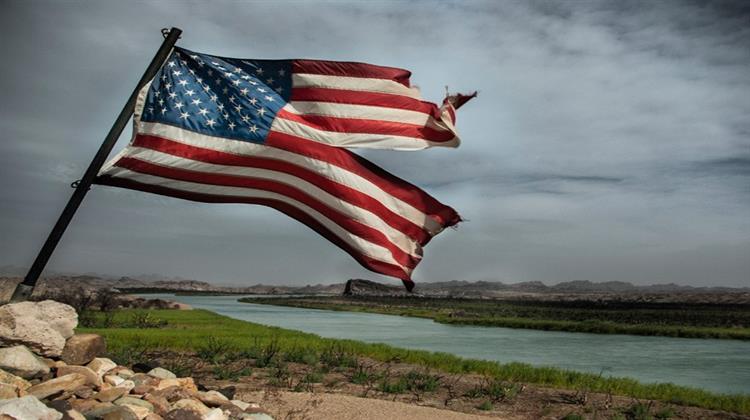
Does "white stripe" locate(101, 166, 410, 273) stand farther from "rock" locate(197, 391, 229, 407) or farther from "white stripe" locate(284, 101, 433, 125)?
"rock" locate(197, 391, 229, 407)

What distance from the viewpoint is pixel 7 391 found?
5.77m

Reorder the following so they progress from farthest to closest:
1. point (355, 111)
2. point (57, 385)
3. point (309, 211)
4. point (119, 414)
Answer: point (355, 111) < point (309, 211) < point (57, 385) < point (119, 414)

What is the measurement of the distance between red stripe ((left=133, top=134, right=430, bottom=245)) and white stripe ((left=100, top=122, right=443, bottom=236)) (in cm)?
4

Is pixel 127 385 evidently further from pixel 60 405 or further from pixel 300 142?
pixel 300 142

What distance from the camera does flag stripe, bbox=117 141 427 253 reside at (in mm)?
6492

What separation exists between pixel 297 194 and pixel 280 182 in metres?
0.24

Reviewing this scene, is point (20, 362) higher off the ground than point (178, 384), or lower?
higher

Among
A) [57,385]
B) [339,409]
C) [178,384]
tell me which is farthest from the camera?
[339,409]

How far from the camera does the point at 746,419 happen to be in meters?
11.9

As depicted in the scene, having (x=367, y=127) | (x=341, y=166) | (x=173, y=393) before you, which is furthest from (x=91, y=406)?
(x=367, y=127)

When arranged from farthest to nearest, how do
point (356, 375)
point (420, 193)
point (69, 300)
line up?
1. point (69, 300)
2. point (356, 375)
3. point (420, 193)

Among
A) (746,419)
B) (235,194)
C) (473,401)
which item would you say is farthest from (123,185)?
(746,419)

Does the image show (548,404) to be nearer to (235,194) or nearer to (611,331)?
(235,194)

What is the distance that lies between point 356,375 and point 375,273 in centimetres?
738
